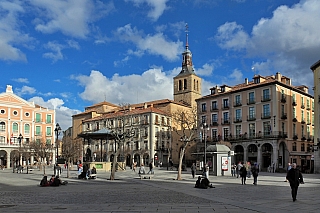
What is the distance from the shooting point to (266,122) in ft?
176

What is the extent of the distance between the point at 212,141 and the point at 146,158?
59.0 feet

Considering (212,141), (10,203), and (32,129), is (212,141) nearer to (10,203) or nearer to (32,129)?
(32,129)

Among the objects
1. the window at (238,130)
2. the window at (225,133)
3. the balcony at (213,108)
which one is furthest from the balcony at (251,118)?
the balcony at (213,108)

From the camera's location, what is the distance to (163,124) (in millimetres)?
76750

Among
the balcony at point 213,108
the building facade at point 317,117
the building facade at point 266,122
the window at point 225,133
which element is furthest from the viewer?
the balcony at point 213,108

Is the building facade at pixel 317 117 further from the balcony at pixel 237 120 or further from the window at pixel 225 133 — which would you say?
the window at pixel 225 133

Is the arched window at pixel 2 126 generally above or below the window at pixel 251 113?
below

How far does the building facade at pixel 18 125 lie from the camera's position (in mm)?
67750

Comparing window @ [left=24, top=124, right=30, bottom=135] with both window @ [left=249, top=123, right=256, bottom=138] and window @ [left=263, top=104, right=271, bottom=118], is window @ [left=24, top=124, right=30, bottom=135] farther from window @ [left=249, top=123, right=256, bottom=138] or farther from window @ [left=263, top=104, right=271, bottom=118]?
window @ [left=263, top=104, right=271, bottom=118]

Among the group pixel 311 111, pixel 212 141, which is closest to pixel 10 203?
pixel 212 141

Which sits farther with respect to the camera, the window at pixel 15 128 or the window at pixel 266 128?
the window at pixel 15 128

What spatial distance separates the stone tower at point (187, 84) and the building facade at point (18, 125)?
35.2 meters

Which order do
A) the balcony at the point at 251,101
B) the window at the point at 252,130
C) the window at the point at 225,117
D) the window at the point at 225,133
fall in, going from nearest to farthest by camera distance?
the window at the point at 252,130
the balcony at the point at 251,101
the window at the point at 225,133
the window at the point at 225,117

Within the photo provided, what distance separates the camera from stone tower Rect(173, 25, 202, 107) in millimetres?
94562
